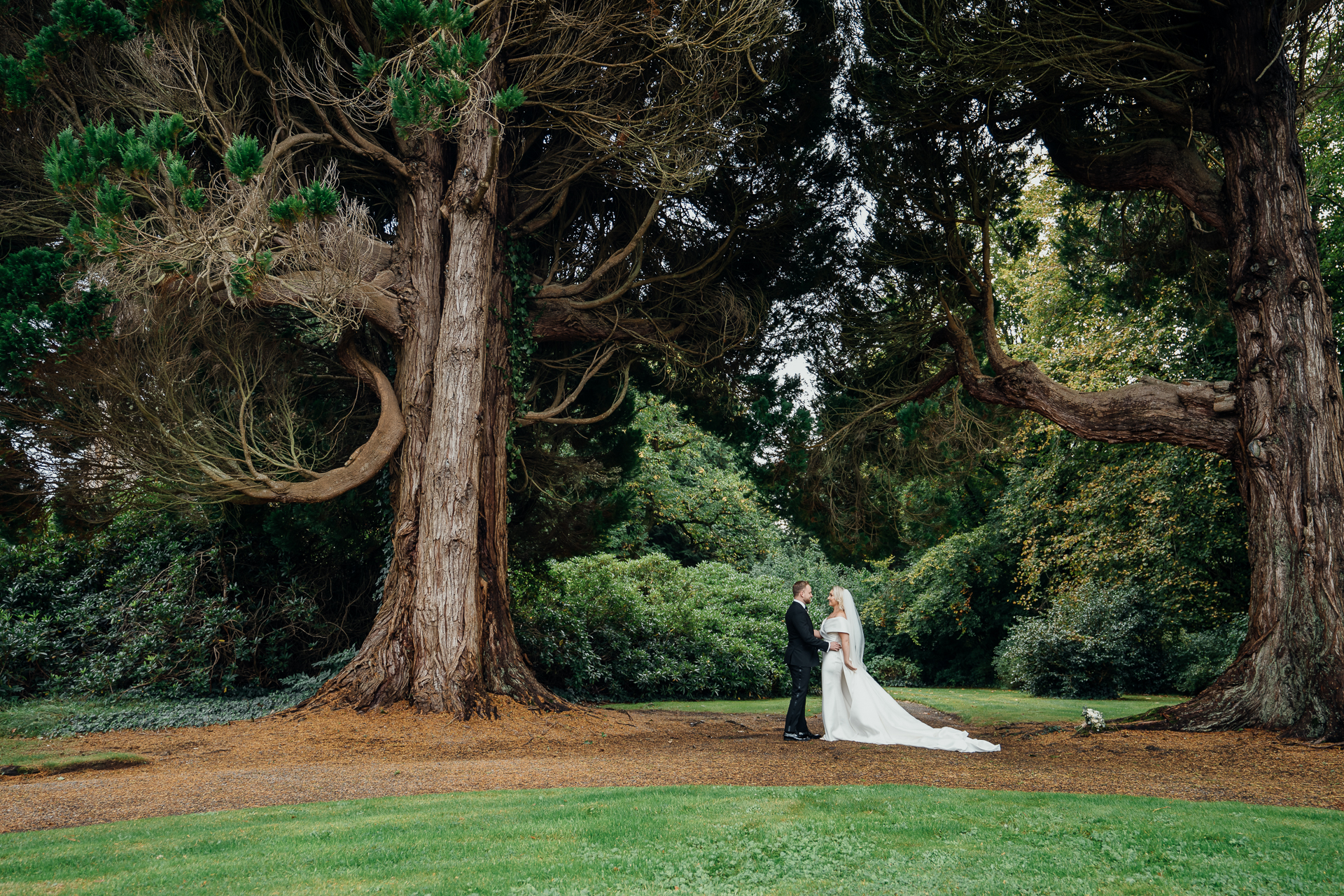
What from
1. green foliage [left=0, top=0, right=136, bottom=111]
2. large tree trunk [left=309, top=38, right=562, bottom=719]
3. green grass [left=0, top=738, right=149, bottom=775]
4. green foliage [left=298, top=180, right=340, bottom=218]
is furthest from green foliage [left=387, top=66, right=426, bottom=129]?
green grass [left=0, top=738, right=149, bottom=775]

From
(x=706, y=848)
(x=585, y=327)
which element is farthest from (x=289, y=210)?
(x=706, y=848)

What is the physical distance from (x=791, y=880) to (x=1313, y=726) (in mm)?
6973

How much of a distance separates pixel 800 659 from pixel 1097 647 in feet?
36.5

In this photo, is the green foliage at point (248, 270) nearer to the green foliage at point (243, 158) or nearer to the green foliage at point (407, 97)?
the green foliage at point (243, 158)

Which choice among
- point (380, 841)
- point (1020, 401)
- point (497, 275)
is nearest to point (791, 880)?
point (380, 841)

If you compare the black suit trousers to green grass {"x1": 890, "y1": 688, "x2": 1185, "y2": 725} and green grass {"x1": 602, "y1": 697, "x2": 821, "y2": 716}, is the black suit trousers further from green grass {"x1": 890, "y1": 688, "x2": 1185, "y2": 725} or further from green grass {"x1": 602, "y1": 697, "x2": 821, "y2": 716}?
green grass {"x1": 602, "y1": 697, "x2": 821, "y2": 716}

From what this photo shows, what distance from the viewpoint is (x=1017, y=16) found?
981cm

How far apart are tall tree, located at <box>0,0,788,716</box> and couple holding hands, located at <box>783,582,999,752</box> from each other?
320cm

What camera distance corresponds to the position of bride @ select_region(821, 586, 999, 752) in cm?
929

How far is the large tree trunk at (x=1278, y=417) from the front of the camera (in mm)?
8438

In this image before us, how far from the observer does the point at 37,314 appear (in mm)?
8289

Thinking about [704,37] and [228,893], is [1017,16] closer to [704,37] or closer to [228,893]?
[704,37]

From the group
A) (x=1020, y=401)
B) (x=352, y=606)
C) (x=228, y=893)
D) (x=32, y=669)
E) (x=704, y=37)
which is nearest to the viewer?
(x=228, y=893)

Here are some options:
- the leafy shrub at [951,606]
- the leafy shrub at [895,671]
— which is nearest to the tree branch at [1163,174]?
the leafy shrub at [951,606]
